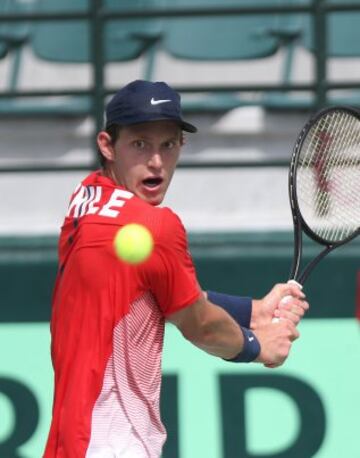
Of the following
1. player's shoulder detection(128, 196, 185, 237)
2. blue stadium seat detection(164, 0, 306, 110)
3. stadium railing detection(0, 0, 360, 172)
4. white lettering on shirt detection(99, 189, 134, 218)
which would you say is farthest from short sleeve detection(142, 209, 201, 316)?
blue stadium seat detection(164, 0, 306, 110)

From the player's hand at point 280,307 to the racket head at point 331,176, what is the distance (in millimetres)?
372

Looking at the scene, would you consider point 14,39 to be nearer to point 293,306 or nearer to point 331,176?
point 331,176

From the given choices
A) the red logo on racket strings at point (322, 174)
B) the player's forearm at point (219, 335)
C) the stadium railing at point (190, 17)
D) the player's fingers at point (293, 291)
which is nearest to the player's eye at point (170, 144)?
the player's forearm at point (219, 335)

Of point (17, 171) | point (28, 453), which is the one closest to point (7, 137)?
point (17, 171)

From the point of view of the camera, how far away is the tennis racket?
4055mm

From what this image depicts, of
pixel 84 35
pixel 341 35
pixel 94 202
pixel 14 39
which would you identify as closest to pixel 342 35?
pixel 341 35

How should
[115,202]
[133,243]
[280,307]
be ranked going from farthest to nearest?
1. [280,307]
2. [115,202]
3. [133,243]

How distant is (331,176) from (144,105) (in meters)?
1.08

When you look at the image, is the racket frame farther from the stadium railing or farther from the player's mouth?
the stadium railing

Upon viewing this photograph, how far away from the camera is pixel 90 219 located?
328cm

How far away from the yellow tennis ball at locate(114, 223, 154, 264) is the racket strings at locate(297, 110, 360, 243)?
0.95m

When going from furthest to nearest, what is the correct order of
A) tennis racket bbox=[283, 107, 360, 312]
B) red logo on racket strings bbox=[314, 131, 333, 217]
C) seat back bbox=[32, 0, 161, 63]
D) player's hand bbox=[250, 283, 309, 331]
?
seat back bbox=[32, 0, 161, 63]
red logo on racket strings bbox=[314, 131, 333, 217]
tennis racket bbox=[283, 107, 360, 312]
player's hand bbox=[250, 283, 309, 331]

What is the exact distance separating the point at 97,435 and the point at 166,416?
7.63 ft

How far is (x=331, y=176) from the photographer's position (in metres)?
4.23
